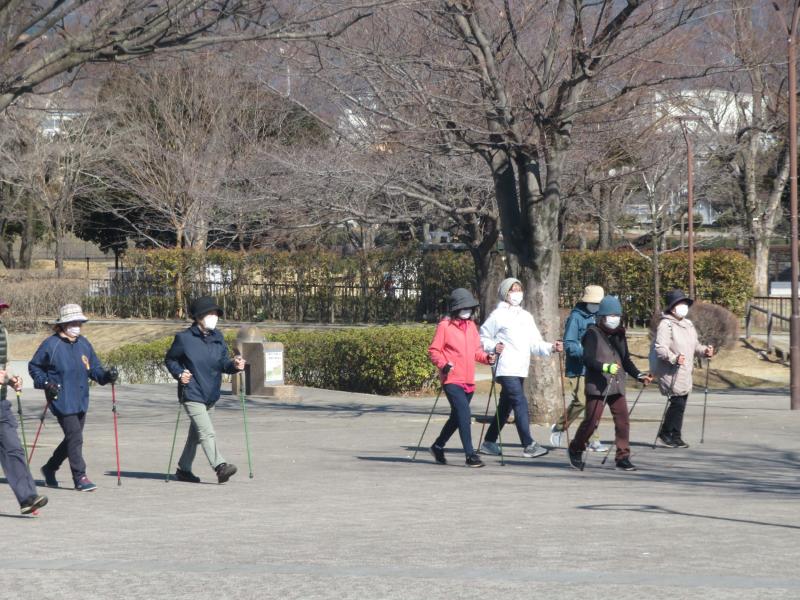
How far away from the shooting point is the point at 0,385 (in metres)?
8.55

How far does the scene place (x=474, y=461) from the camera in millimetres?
11430

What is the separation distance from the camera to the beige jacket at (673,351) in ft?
41.6

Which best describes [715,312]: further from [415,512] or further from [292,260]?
[415,512]

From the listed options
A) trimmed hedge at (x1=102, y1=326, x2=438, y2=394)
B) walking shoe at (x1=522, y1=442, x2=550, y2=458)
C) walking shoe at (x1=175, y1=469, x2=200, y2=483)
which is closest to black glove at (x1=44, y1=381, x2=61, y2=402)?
walking shoe at (x1=175, y1=469, x2=200, y2=483)

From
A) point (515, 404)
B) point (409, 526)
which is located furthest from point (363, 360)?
point (409, 526)

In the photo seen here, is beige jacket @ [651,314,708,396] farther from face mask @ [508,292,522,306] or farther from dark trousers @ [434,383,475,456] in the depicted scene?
dark trousers @ [434,383,475,456]

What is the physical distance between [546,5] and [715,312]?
11.8 meters

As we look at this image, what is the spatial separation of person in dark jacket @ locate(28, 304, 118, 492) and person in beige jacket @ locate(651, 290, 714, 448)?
5800 millimetres

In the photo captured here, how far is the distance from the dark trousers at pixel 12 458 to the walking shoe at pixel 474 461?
170 inches

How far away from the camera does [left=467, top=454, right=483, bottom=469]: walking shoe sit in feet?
37.4

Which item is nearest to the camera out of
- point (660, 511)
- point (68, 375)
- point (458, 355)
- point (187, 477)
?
point (660, 511)

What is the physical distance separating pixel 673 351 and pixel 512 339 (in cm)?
199

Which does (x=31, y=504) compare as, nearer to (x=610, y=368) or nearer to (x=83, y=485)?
(x=83, y=485)

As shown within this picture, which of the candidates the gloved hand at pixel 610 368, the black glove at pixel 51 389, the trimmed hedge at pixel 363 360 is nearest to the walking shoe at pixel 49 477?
the black glove at pixel 51 389
